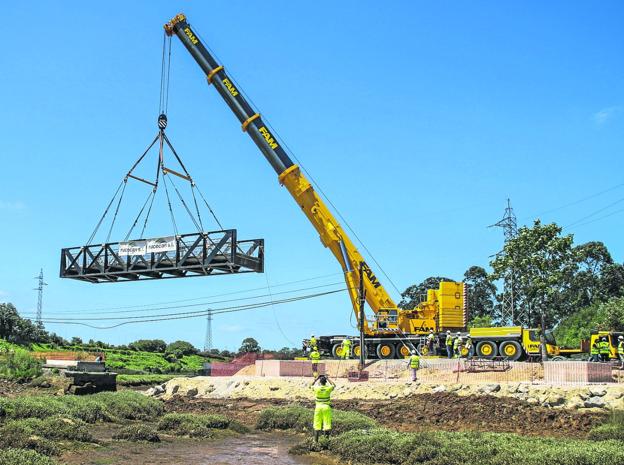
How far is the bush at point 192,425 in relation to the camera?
71.7ft

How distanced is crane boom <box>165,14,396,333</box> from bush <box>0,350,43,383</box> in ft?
65.8

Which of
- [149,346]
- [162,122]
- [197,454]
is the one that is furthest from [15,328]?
[197,454]

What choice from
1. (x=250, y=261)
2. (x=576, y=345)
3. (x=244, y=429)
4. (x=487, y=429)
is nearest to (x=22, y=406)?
(x=244, y=429)

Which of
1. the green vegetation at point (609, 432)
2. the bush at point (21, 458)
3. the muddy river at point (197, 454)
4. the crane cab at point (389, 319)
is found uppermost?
the crane cab at point (389, 319)

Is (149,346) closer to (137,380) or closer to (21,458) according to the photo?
(137,380)

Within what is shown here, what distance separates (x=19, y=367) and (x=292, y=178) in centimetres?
2124

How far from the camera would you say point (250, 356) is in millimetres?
46875

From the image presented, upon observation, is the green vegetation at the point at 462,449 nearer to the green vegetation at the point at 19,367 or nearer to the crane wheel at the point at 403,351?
the crane wheel at the point at 403,351

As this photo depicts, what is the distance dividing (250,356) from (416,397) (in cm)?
2074

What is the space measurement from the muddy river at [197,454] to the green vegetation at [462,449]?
0.89 m

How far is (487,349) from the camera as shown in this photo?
34.7 metres

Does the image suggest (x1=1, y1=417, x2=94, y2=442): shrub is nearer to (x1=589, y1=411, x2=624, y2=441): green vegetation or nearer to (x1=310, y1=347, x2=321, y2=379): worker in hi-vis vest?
(x1=589, y1=411, x2=624, y2=441): green vegetation

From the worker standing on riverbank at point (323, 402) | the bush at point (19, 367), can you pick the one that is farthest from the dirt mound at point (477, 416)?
the bush at point (19, 367)

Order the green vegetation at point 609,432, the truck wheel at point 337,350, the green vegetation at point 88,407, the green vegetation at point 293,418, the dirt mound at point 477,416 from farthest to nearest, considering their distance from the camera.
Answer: the truck wheel at point 337,350 → the green vegetation at point 293,418 → the green vegetation at point 88,407 → the dirt mound at point 477,416 → the green vegetation at point 609,432
